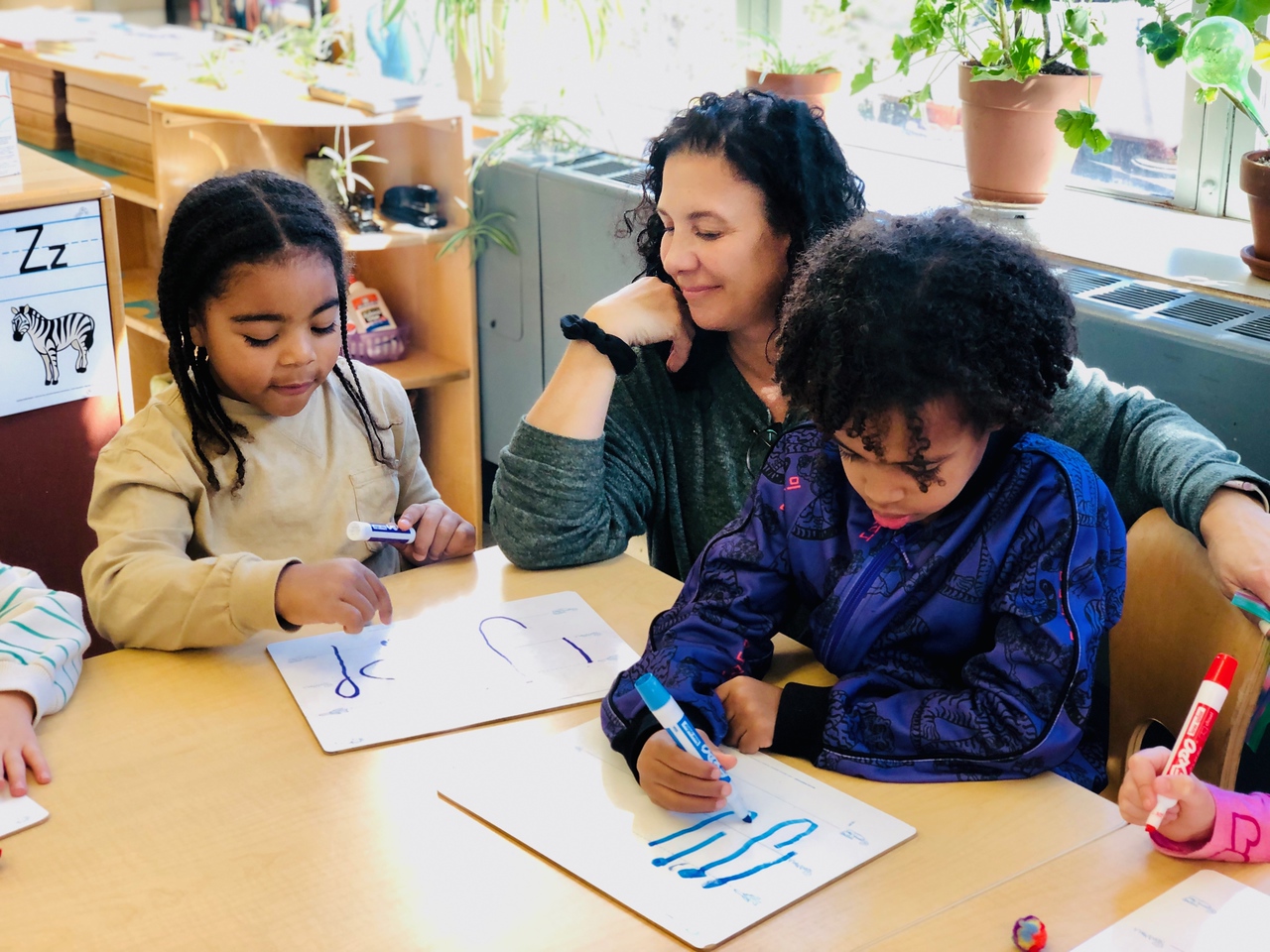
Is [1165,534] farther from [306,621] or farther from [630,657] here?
[306,621]

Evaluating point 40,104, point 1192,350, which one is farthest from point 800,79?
point 40,104

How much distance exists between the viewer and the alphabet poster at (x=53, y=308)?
6.63 feet

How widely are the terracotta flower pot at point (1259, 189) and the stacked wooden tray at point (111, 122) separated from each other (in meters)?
2.11

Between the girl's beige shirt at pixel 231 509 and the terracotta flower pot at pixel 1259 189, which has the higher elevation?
the terracotta flower pot at pixel 1259 189

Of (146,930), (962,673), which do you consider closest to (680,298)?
(962,673)

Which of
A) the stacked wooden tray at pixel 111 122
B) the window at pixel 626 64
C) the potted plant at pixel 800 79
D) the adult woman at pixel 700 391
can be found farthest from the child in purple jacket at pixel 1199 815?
the stacked wooden tray at pixel 111 122

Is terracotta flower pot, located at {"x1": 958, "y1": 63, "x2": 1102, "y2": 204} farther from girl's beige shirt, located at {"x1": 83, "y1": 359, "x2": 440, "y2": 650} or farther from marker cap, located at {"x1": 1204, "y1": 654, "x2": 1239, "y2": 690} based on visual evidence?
marker cap, located at {"x1": 1204, "y1": 654, "x2": 1239, "y2": 690}

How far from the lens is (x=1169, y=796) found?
0.87 m

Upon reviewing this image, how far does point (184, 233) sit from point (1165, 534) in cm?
107

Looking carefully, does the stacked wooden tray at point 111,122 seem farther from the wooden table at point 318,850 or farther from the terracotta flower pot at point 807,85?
the wooden table at point 318,850

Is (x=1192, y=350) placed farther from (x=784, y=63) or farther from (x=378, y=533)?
(x=784, y=63)

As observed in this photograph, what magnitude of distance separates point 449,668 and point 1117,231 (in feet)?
4.42

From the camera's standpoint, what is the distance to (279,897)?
2.83ft

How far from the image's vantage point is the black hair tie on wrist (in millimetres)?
1408
